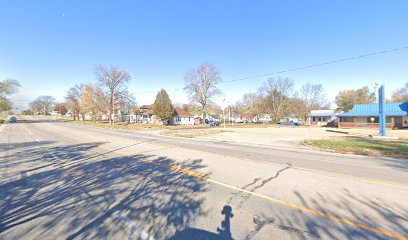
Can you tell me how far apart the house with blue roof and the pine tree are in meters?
35.6

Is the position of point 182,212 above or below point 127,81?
below

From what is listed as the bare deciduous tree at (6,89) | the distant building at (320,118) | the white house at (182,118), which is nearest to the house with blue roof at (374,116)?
the distant building at (320,118)

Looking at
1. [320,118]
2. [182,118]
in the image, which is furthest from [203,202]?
[320,118]

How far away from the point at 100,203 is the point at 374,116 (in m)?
45.1

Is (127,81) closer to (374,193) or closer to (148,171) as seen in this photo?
(148,171)

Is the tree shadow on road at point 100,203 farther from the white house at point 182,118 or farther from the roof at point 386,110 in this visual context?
the white house at point 182,118

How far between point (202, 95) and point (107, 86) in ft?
72.2

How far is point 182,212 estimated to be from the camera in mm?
3869

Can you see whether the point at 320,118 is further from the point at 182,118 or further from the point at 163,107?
the point at 163,107

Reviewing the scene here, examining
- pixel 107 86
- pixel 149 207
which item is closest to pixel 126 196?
pixel 149 207

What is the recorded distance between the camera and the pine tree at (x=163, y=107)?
4397 centimetres

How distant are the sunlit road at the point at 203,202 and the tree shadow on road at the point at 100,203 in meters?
0.02

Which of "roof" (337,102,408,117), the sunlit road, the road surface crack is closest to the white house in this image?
"roof" (337,102,408,117)

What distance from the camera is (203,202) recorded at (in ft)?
14.3
